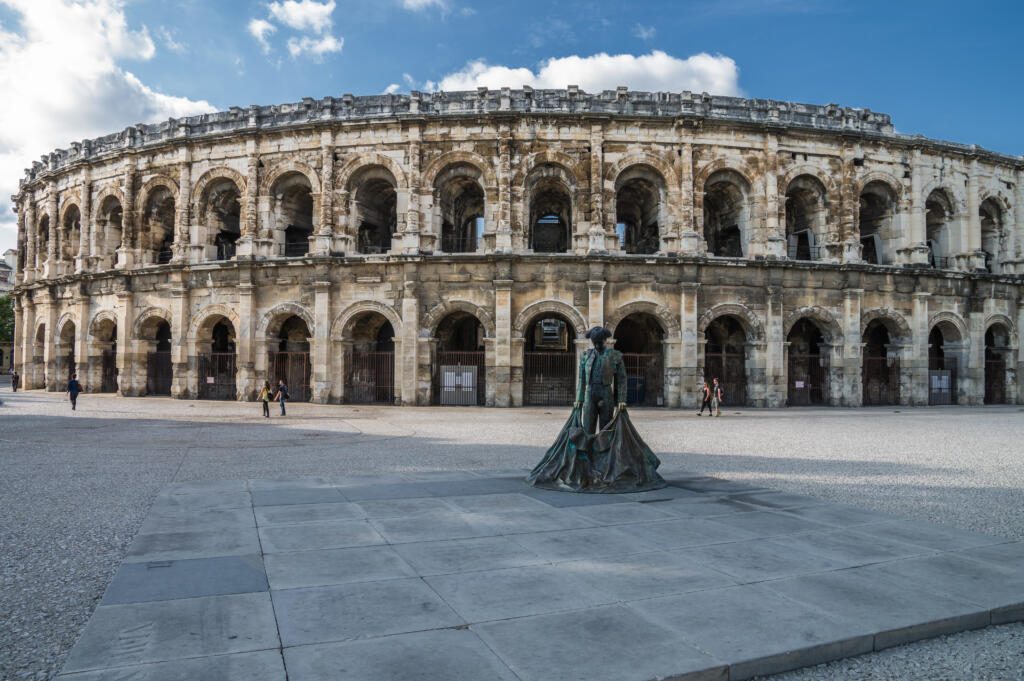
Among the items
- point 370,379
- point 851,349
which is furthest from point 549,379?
point 851,349

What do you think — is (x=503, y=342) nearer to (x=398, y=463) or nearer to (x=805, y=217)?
(x=398, y=463)

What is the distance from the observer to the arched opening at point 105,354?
27219 millimetres

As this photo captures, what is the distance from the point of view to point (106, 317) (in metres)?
26.6

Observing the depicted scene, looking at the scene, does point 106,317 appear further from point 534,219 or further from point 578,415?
point 578,415

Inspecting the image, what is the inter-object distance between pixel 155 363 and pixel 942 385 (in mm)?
31759

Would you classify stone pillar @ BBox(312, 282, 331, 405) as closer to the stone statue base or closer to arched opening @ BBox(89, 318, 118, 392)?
arched opening @ BBox(89, 318, 118, 392)

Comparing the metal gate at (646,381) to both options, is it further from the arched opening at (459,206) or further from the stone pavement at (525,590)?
the stone pavement at (525,590)

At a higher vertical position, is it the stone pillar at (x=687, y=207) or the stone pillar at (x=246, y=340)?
the stone pillar at (x=687, y=207)

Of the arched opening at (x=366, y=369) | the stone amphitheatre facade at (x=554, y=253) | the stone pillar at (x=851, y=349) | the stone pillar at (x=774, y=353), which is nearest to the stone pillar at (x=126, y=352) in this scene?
the stone amphitheatre facade at (x=554, y=253)

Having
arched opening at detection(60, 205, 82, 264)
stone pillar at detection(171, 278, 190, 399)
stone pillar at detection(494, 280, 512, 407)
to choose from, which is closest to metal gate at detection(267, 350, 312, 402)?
stone pillar at detection(171, 278, 190, 399)

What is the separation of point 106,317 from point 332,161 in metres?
12.3

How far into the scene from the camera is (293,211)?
25250 millimetres

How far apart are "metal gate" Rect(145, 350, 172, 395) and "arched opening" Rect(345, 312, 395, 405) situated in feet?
28.6

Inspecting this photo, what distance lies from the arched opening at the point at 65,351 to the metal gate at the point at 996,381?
39598 mm
